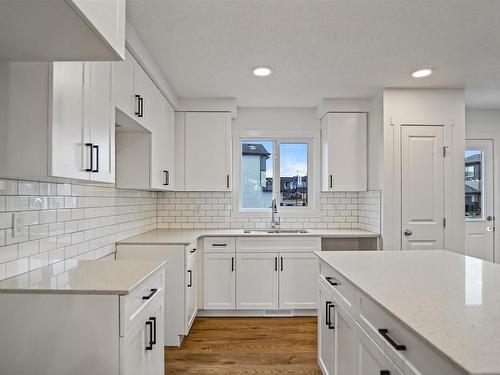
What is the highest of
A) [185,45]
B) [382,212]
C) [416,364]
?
[185,45]

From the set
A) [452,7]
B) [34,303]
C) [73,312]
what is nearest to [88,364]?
[73,312]

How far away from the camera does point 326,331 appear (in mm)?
2133

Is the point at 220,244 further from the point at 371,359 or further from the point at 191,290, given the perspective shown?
the point at 371,359

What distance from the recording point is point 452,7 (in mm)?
1938

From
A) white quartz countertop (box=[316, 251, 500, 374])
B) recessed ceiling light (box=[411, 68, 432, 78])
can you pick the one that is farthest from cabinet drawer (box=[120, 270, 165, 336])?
recessed ceiling light (box=[411, 68, 432, 78])

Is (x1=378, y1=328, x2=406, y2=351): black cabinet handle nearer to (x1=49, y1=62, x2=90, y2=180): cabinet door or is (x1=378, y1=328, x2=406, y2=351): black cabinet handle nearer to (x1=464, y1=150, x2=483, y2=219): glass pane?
(x1=49, y1=62, x2=90, y2=180): cabinet door

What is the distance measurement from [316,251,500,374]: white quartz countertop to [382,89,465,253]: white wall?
3.89ft

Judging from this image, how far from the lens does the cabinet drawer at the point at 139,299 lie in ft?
4.54

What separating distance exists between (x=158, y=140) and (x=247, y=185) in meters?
1.53

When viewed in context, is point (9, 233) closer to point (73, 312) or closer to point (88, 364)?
point (73, 312)

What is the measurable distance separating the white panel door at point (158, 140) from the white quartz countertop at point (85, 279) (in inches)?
44.6

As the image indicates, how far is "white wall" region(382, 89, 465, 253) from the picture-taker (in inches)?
133

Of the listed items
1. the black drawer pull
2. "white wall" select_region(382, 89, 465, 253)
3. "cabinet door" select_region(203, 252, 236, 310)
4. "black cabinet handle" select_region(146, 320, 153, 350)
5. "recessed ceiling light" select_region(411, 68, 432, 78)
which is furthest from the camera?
"cabinet door" select_region(203, 252, 236, 310)

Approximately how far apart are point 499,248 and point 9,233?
517 centimetres
